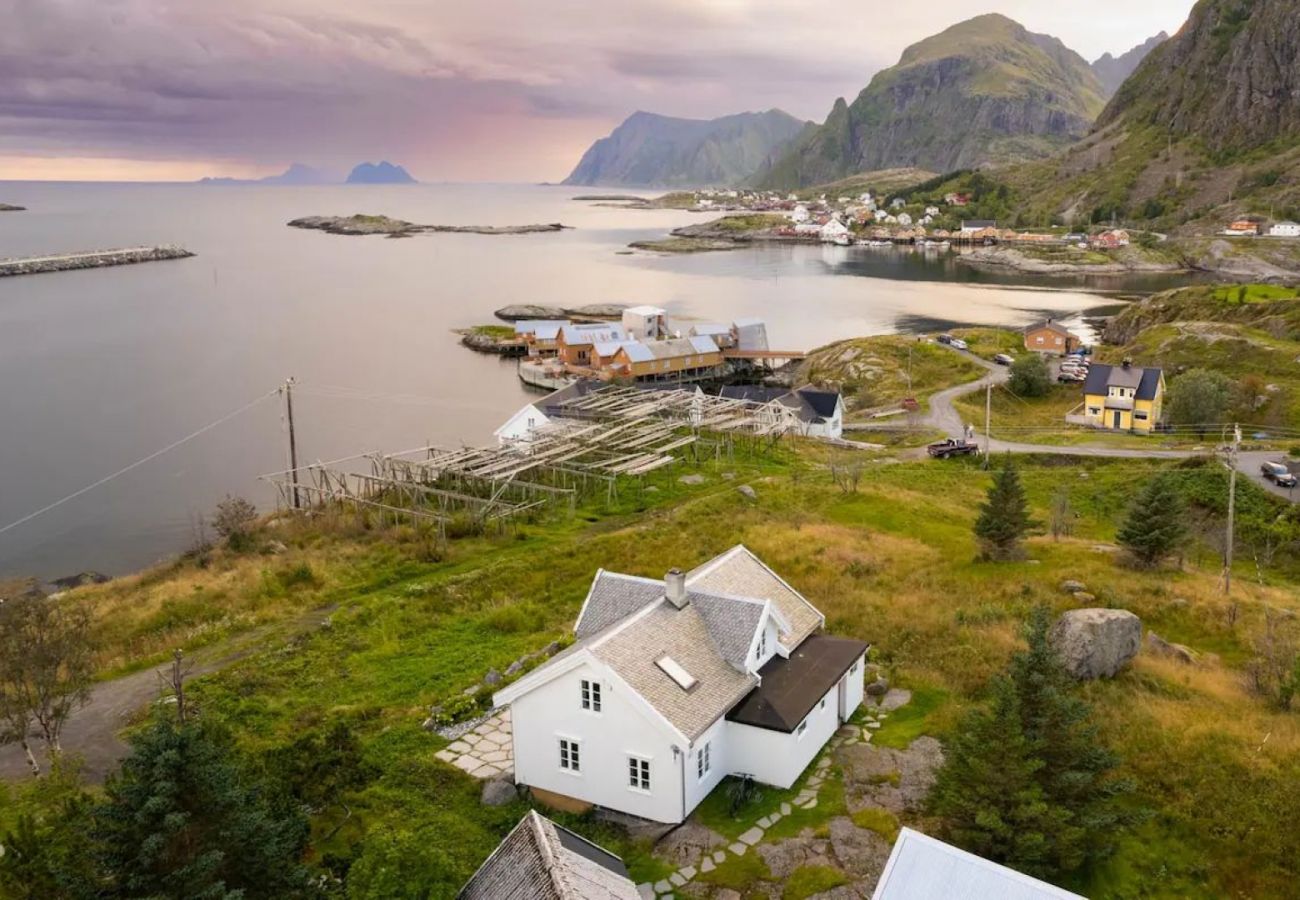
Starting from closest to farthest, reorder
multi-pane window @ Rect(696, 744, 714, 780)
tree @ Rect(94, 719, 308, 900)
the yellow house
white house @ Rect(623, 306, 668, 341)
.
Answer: tree @ Rect(94, 719, 308, 900), multi-pane window @ Rect(696, 744, 714, 780), the yellow house, white house @ Rect(623, 306, 668, 341)

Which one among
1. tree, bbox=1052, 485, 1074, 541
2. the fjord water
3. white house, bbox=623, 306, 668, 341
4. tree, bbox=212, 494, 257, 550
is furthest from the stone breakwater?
tree, bbox=1052, 485, 1074, 541

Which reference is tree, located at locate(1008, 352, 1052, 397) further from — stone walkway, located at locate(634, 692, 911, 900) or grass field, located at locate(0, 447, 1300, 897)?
stone walkway, located at locate(634, 692, 911, 900)

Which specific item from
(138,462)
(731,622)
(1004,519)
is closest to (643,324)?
(138,462)

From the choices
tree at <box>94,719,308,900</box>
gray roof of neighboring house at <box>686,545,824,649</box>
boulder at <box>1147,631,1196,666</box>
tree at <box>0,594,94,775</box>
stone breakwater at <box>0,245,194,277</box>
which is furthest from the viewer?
stone breakwater at <box>0,245,194,277</box>

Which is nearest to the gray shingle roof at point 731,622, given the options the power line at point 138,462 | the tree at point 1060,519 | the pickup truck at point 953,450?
the tree at point 1060,519

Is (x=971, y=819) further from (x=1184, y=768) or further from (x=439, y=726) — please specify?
(x=439, y=726)

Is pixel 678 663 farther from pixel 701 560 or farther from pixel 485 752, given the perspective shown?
pixel 701 560
